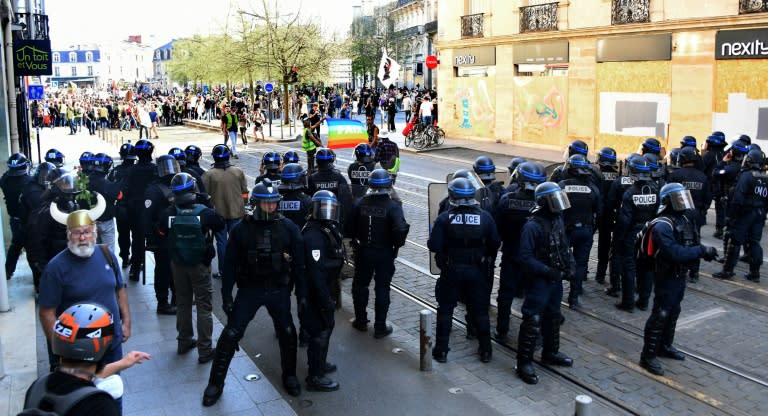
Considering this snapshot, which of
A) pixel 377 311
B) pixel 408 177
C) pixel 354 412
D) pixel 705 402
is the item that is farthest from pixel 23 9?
pixel 705 402

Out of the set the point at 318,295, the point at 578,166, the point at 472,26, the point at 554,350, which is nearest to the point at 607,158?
the point at 578,166

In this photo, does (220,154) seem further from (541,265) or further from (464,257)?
(541,265)

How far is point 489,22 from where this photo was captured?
29.1 meters

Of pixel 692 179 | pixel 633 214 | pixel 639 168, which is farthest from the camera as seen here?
pixel 692 179

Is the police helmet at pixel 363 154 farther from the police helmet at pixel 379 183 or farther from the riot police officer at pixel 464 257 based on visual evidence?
the riot police officer at pixel 464 257

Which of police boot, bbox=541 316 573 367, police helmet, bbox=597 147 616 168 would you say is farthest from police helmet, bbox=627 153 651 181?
police boot, bbox=541 316 573 367

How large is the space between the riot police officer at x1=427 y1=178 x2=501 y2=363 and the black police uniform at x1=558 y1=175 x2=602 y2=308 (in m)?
1.92

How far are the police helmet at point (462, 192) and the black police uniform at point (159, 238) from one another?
3306 millimetres

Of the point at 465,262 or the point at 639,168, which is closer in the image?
the point at 465,262

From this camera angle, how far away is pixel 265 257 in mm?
6207

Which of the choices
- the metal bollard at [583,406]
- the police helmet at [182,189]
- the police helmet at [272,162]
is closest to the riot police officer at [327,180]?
the police helmet at [272,162]

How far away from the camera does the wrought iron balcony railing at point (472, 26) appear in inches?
1168

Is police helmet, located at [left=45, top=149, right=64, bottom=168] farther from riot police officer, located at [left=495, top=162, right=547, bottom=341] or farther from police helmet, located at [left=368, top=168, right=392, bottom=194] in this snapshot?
riot police officer, located at [left=495, top=162, right=547, bottom=341]

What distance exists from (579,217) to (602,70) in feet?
54.0
